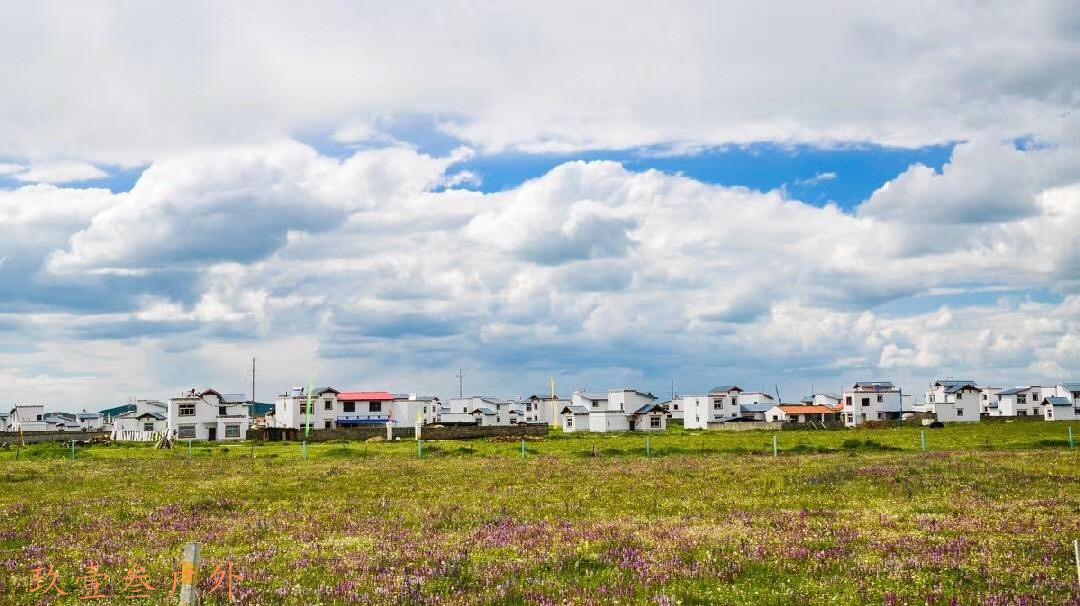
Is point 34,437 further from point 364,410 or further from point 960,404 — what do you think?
point 960,404

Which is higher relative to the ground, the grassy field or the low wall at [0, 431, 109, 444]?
the grassy field

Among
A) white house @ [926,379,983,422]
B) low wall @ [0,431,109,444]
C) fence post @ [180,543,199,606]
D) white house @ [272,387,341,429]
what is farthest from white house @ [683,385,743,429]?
fence post @ [180,543,199,606]

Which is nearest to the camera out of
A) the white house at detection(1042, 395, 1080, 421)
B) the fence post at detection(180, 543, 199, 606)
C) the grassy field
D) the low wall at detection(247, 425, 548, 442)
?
the fence post at detection(180, 543, 199, 606)

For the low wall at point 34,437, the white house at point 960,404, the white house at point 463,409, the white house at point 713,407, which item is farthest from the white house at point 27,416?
the white house at point 960,404

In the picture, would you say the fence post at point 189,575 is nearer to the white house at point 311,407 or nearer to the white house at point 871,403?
the white house at point 311,407

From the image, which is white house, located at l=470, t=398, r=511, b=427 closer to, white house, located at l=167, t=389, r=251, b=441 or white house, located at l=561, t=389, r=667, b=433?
white house, located at l=561, t=389, r=667, b=433

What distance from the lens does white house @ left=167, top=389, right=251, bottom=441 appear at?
130500 mm

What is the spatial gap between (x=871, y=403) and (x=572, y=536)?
154 meters

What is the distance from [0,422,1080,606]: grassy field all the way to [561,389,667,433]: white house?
114361mm

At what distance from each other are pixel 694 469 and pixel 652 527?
2135cm

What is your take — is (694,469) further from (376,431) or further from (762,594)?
(376,431)

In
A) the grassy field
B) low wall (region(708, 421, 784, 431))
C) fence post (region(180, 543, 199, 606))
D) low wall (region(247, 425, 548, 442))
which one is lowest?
low wall (region(708, 421, 784, 431))

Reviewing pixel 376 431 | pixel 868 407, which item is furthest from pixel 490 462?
pixel 868 407

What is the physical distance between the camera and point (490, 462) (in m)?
50.9
